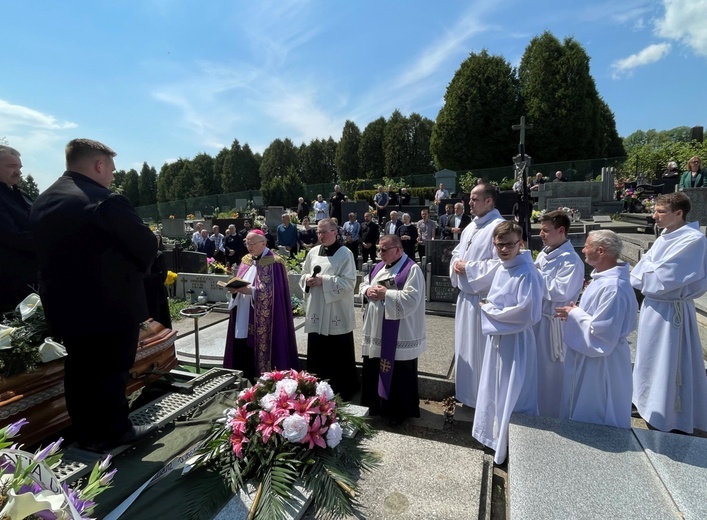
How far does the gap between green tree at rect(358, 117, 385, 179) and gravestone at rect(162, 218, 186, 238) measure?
30317 mm

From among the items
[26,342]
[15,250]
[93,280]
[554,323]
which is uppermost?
[15,250]

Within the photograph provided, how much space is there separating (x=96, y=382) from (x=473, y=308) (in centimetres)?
343

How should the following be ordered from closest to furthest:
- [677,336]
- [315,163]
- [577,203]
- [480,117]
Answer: [677,336], [577,203], [480,117], [315,163]

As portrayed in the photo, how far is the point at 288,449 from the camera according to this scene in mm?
2545

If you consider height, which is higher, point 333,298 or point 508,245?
point 508,245

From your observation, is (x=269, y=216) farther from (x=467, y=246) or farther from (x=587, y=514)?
(x=587, y=514)

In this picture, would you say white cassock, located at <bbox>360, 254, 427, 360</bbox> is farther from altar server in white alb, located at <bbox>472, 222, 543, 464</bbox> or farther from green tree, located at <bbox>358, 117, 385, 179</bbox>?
green tree, located at <bbox>358, 117, 385, 179</bbox>

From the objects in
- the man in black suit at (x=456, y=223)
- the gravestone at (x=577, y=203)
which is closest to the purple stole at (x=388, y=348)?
the man in black suit at (x=456, y=223)

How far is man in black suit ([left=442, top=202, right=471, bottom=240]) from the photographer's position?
497 inches

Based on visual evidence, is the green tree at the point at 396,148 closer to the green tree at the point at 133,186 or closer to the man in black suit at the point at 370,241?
the man in black suit at the point at 370,241

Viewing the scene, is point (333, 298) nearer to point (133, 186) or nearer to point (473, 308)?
point (473, 308)

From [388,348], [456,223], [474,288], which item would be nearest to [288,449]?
[388,348]

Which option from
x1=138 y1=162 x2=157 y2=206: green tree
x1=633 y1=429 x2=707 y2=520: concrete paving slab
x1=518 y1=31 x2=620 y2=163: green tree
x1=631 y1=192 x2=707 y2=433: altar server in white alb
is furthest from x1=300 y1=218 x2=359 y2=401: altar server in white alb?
x1=138 y1=162 x2=157 y2=206: green tree

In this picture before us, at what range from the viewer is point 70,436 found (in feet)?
9.18
